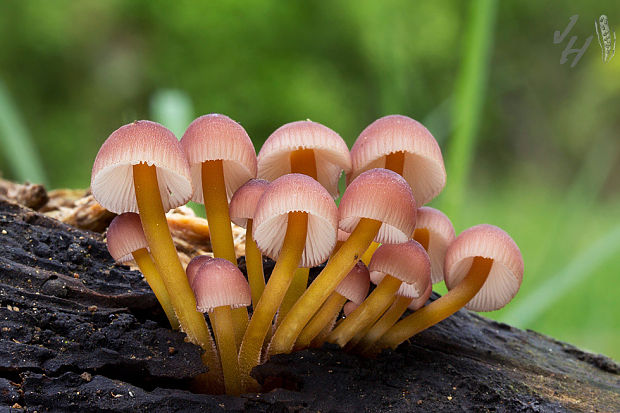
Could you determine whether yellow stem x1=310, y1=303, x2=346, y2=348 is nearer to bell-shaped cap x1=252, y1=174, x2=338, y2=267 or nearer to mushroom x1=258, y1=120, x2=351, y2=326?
mushroom x1=258, y1=120, x2=351, y2=326

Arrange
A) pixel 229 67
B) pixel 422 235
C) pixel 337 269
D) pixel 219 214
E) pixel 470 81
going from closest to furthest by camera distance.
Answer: pixel 337 269 < pixel 219 214 < pixel 422 235 < pixel 470 81 < pixel 229 67

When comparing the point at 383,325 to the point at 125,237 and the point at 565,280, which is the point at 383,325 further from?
the point at 565,280

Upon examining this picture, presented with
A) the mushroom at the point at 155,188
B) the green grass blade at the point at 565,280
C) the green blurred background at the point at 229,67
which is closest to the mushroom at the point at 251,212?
the mushroom at the point at 155,188

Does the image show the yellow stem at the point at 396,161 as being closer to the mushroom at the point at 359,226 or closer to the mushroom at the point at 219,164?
the mushroom at the point at 359,226

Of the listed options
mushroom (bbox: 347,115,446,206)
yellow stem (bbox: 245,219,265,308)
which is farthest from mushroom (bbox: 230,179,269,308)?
mushroom (bbox: 347,115,446,206)

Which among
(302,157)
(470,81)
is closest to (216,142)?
(302,157)

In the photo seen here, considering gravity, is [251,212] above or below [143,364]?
above

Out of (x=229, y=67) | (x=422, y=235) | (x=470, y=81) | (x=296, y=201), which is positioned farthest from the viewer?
(x=229, y=67)
